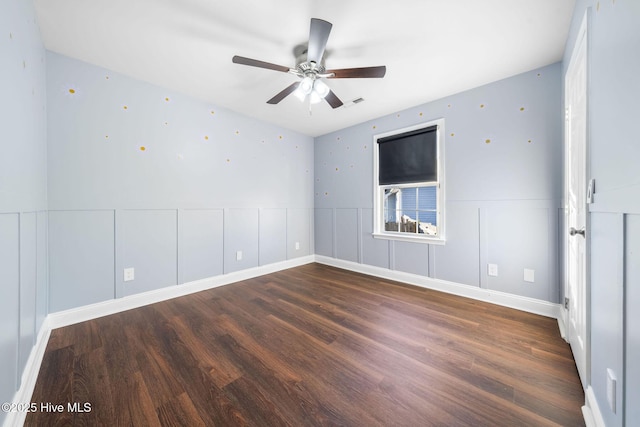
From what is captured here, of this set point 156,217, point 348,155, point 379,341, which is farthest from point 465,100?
point 156,217

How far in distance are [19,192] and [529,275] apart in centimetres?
396

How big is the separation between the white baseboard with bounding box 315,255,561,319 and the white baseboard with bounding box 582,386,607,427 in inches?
50.5

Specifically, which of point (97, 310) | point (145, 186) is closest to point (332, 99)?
point (145, 186)

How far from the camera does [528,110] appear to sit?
2.29 meters

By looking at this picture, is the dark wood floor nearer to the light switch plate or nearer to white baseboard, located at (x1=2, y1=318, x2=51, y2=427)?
white baseboard, located at (x1=2, y1=318, x2=51, y2=427)

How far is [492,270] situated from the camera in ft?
8.20

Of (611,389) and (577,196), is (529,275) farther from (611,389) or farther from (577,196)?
(611,389)

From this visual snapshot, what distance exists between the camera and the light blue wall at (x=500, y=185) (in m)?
2.20

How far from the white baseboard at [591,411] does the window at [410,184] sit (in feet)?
5.99

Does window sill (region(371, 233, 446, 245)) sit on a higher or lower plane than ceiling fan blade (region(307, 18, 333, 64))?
lower

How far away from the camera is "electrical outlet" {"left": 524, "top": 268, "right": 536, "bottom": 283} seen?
7.45 ft

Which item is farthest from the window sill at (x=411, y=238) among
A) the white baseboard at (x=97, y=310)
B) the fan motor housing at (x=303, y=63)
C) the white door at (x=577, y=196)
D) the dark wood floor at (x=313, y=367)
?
the fan motor housing at (x=303, y=63)

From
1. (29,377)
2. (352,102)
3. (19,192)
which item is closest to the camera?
(19,192)

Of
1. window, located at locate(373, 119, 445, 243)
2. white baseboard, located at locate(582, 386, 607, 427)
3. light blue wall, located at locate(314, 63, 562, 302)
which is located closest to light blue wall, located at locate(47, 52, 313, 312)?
window, located at locate(373, 119, 445, 243)
